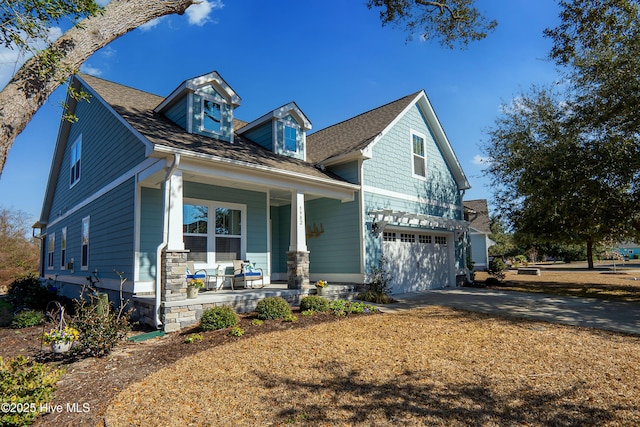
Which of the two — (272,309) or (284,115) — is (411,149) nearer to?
(284,115)

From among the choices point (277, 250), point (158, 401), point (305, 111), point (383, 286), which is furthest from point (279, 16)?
point (158, 401)

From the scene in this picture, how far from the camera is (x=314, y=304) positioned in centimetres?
873

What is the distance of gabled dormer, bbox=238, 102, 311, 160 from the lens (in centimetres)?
1208

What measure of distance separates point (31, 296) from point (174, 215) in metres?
8.22

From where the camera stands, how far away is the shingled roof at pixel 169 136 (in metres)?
8.62

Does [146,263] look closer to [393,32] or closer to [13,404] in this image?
[13,404]

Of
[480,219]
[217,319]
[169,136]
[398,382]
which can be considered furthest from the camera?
[480,219]

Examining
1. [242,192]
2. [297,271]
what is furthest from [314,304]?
[242,192]

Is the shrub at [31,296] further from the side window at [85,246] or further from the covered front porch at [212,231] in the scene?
the covered front porch at [212,231]

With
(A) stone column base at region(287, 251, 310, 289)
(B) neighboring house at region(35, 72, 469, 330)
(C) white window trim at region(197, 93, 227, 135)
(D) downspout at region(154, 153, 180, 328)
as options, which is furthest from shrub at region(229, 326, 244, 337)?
(C) white window trim at region(197, 93, 227, 135)

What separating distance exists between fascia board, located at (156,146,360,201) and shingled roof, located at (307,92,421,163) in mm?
1641

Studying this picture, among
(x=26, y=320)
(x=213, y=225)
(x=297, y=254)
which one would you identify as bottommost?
(x=26, y=320)

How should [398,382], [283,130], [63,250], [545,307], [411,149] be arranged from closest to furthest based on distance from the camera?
[398,382], [545,307], [283,130], [411,149], [63,250]

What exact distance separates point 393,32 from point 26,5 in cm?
968
